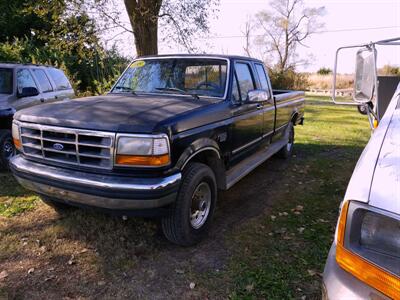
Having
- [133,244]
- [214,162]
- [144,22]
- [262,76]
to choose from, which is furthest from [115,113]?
[144,22]

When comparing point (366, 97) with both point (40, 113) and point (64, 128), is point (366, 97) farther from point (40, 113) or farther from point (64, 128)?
point (40, 113)

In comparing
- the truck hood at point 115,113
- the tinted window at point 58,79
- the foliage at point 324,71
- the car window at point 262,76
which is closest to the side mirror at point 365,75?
the truck hood at point 115,113

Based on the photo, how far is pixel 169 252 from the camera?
3492 mm

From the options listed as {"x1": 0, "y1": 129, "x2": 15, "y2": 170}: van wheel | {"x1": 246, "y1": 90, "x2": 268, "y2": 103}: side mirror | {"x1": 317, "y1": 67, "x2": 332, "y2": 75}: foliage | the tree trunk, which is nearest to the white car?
{"x1": 246, "y1": 90, "x2": 268, "y2": 103}: side mirror

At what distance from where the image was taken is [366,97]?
3.16 meters

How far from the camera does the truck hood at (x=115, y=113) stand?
9.67 feet

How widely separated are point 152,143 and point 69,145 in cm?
87

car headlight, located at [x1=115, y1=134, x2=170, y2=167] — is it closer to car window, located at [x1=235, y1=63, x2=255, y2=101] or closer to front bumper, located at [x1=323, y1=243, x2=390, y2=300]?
front bumper, located at [x1=323, y1=243, x2=390, y2=300]

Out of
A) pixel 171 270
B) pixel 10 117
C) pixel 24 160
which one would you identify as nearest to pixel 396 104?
pixel 171 270

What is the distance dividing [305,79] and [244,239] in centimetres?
2994

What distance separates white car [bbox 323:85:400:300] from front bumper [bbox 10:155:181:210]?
1540mm

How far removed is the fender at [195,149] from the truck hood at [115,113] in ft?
1.16

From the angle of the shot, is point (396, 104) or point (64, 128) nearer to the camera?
point (396, 104)

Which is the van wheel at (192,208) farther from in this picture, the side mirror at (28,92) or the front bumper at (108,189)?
the side mirror at (28,92)
